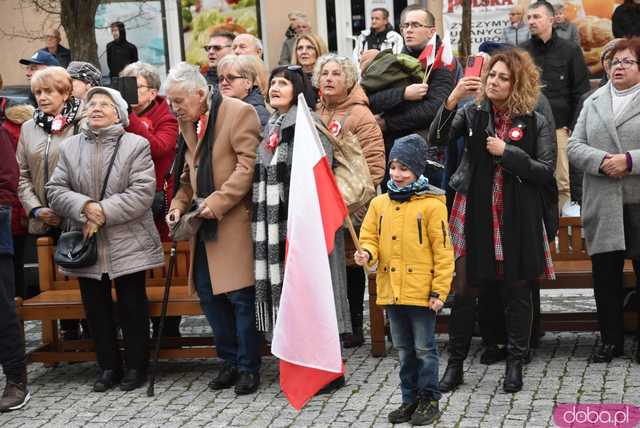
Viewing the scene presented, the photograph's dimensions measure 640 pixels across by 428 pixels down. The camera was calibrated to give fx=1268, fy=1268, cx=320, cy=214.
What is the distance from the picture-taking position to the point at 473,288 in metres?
7.74

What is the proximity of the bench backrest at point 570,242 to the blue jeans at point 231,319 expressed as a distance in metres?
2.27

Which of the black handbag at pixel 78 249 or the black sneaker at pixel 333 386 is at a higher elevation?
the black handbag at pixel 78 249

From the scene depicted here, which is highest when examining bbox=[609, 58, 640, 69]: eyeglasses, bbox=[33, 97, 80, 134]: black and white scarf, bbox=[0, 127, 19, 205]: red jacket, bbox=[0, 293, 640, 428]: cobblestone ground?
bbox=[609, 58, 640, 69]: eyeglasses

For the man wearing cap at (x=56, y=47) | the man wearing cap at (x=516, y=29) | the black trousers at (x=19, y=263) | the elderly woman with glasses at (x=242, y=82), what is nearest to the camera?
the elderly woman with glasses at (x=242, y=82)

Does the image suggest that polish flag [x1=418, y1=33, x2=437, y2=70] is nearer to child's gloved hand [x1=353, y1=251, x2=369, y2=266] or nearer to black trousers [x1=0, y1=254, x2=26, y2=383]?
child's gloved hand [x1=353, y1=251, x2=369, y2=266]

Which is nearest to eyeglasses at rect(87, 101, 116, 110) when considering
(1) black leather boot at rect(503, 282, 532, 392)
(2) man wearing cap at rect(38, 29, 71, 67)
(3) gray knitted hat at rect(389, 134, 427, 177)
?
(3) gray knitted hat at rect(389, 134, 427, 177)

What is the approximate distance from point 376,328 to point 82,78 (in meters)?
2.84

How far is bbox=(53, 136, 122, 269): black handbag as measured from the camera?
316 inches

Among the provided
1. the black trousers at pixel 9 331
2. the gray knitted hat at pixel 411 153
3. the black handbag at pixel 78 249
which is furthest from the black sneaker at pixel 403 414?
the black trousers at pixel 9 331

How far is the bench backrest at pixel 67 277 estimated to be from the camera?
885cm

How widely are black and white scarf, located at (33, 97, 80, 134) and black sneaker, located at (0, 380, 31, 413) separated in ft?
6.11

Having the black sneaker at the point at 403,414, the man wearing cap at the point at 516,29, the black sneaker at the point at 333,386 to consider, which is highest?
the man wearing cap at the point at 516,29

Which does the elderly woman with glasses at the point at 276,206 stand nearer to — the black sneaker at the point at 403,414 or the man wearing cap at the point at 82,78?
the black sneaker at the point at 403,414

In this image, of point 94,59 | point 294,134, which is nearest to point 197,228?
point 294,134
